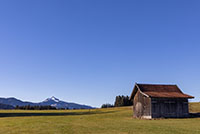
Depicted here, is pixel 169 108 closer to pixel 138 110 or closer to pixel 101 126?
pixel 138 110

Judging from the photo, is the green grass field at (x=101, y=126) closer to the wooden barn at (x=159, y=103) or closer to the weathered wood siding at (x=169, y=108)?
the weathered wood siding at (x=169, y=108)

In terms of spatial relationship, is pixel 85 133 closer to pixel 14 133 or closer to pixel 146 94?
pixel 14 133

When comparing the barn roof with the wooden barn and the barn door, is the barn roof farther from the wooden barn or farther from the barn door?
the barn door

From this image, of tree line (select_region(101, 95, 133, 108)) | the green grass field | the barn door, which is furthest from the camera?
tree line (select_region(101, 95, 133, 108))

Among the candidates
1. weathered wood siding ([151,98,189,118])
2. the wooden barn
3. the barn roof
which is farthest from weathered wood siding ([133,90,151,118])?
the barn roof

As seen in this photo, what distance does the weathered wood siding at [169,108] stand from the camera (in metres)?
41.9

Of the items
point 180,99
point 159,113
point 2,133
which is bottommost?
point 2,133

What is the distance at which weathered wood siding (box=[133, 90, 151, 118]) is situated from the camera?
140 feet

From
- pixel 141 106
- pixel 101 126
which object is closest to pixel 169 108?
pixel 141 106

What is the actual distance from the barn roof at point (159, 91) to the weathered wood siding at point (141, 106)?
1358mm

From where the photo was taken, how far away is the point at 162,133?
64.1 ft

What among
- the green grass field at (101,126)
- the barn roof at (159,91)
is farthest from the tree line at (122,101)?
the green grass field at (101,126)

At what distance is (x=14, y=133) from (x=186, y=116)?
35.8m

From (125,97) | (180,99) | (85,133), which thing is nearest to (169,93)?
(180,99)
